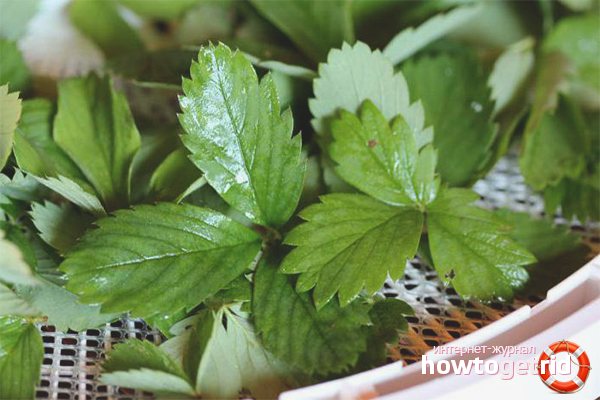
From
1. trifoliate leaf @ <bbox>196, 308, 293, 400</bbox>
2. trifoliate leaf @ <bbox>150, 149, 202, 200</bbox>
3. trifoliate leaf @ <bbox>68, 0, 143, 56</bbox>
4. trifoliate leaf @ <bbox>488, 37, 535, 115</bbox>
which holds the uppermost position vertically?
trifoliate leaf @ <bbox>68, 0, 143, 56</bbox>

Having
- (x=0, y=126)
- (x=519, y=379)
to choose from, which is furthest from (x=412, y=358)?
(x=0, y=126)

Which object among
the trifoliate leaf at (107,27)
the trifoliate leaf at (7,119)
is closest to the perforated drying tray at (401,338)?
the trifoliate leaf at (7,119)

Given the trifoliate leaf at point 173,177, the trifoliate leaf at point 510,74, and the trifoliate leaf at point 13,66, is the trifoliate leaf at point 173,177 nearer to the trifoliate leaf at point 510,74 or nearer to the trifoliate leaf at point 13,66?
the trifoliate leaf at point 13,66

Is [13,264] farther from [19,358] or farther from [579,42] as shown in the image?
[579,42]

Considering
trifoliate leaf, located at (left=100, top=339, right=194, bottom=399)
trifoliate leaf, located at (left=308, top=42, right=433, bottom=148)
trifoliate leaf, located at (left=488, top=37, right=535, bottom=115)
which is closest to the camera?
trifoliate leaf, located at (left=100, top=339, right=194, bottom=399)

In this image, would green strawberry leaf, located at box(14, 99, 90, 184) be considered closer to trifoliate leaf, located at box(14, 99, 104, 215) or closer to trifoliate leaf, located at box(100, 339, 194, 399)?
trifoliate leaf, located at box(14, 99, 104, 215)

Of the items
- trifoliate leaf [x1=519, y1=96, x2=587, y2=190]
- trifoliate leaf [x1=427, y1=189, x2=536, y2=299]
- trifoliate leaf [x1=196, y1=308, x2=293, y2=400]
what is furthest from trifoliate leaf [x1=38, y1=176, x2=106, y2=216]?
trifoliate leaf [x1=519, y1=96, x2=587, y2=190]
